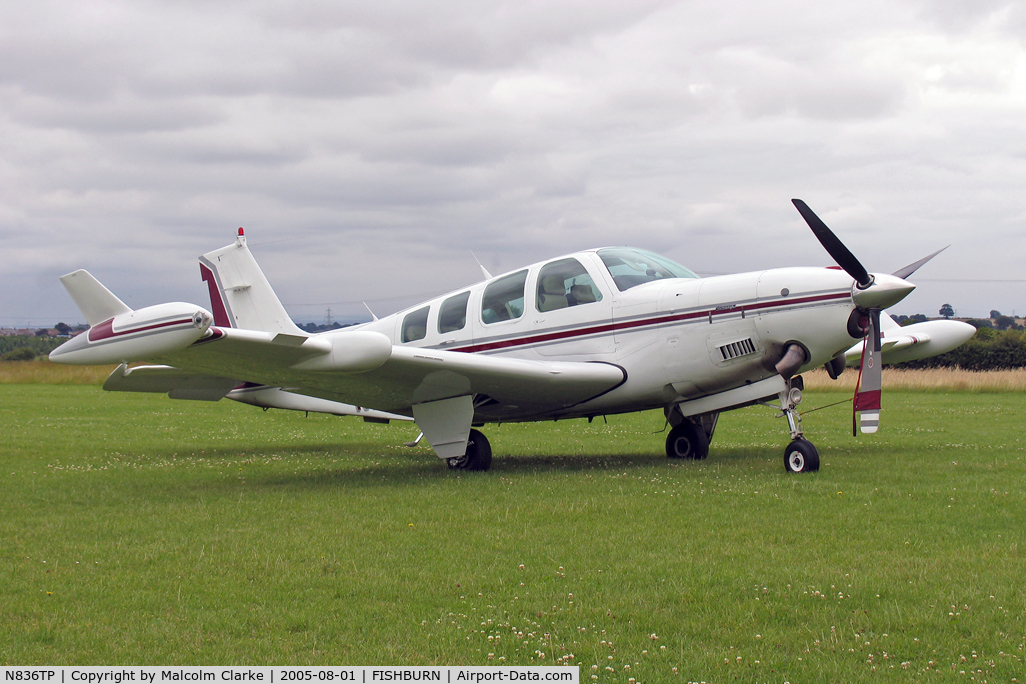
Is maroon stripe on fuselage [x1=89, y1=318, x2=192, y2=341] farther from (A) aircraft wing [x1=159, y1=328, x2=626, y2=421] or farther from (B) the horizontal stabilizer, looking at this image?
(B) the horizontal stabilizer

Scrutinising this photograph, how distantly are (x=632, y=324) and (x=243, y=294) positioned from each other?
6450 millimetres

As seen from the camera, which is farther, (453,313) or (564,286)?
(453,313)

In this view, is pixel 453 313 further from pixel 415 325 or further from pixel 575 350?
pixel 575 350

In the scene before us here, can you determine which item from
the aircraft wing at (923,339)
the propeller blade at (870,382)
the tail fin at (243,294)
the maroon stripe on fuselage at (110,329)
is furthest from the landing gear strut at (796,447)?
the tail fin at (243,294)

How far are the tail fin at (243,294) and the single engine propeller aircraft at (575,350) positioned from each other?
2199mm

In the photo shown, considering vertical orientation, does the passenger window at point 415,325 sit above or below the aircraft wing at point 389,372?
above

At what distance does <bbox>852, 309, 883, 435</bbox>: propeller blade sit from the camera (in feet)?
31.5

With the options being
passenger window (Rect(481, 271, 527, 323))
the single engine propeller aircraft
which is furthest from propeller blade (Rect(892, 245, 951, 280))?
passenger window (Rect(481, 271, 527, 323))

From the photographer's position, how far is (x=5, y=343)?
84500 millimetres

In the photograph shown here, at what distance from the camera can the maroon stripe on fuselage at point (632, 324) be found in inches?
384

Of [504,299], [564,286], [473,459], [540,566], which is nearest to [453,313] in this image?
[504,299]

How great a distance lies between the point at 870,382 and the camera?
9820 millimetres

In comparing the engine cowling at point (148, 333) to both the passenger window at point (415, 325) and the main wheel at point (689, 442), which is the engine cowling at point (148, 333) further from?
the main wheel at point (689, 442)

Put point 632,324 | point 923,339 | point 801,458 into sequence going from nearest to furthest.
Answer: point 801,458 → point 632,324 → point 923,339
